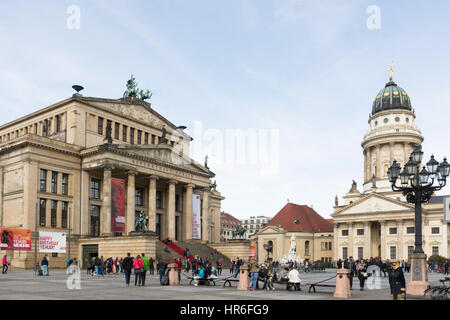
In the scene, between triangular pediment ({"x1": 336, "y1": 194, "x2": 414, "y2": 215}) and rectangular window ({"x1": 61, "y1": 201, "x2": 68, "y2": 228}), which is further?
triangular pediment ({"x1": 336, "y1": 194, "x2": 414, "y2": 215})

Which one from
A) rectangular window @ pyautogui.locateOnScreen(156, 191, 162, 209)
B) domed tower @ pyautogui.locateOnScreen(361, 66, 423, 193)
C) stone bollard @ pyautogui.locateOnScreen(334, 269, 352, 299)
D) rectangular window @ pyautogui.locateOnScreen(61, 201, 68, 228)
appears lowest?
stone bollard @ pyautogui.locateOnScreen(334, 269, 352, 299)

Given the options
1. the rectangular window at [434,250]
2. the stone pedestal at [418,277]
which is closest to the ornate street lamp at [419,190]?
the stone pedestal at [418,277]

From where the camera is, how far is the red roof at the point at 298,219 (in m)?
109

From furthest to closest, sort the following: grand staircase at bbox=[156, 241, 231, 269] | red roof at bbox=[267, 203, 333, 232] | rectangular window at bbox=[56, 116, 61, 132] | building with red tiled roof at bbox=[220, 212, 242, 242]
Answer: building with red tiled roof at bbox=[220, 212, 242, 242] < red roof at bbox=[267, 203, 333, 232] < rectangular window at bbox=[56, 116, 61, 132] < grand staircase at bbox=[156, 241, 231, 269]

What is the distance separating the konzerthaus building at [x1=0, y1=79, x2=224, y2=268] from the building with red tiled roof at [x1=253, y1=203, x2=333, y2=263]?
128 ft

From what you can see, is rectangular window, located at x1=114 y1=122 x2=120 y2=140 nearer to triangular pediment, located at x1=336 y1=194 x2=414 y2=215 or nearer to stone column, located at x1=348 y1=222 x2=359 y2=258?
triangular pediment, located at x1=336 y1=194 x2=414 y2=215

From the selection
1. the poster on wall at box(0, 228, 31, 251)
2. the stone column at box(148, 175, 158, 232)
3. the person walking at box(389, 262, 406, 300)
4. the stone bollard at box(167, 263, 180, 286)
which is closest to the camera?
the person walking at box(389, 262, 406, 300)

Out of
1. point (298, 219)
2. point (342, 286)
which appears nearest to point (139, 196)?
point (342, 286)

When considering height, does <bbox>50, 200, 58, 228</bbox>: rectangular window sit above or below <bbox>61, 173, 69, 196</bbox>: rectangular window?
below

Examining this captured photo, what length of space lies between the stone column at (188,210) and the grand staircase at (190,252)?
5.65 feet

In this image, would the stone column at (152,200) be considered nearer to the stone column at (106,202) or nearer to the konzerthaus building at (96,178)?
the konzerthaus building at (96,178)

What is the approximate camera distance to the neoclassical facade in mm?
90875

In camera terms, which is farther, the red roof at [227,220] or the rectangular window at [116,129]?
the red roof at [227,220]

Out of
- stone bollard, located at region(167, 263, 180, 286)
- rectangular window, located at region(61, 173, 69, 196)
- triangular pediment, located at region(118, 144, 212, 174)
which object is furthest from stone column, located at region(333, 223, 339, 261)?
stone bollard, located at region(167, 263, 180, 286)
